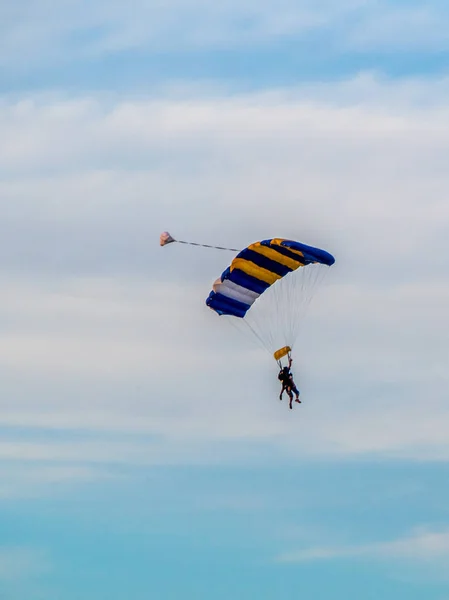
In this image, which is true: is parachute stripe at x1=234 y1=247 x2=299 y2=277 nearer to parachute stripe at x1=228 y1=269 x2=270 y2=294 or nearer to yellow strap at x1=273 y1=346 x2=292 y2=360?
parachute stripe at x1=228 y1=269 x2=270 y2=294

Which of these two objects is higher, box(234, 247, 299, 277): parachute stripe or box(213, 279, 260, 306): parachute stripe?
box(234, 247, 299, 277): parachute stripe

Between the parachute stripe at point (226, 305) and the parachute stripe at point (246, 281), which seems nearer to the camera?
the parachute stripe at point (246, 281)

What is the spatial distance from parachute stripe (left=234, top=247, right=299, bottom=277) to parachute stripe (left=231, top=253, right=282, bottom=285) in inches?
5.0

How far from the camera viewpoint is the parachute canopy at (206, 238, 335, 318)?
5841 centimetres

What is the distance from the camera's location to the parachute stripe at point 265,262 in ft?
197

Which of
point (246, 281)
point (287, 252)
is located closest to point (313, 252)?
point (287, 252)

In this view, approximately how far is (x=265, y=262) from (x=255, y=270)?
1.89ft

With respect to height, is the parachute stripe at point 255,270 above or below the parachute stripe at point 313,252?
above

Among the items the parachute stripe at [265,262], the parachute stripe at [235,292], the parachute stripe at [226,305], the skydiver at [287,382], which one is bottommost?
the skydiver at [287,382]

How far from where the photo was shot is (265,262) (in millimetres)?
60781

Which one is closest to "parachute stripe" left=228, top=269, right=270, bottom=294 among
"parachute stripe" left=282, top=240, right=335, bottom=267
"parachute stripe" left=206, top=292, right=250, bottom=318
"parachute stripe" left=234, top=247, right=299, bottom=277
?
"parachute stripe" left=234, top=247, right=299, bottom=277

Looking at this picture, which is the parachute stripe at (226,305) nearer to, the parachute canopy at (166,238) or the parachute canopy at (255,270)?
the parachute canopy at (255,270)

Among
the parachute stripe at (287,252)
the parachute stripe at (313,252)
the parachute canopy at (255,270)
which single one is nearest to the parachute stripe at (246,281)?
the parachute canopy at (255,270)

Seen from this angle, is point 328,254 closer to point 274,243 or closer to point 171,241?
point 274,243
